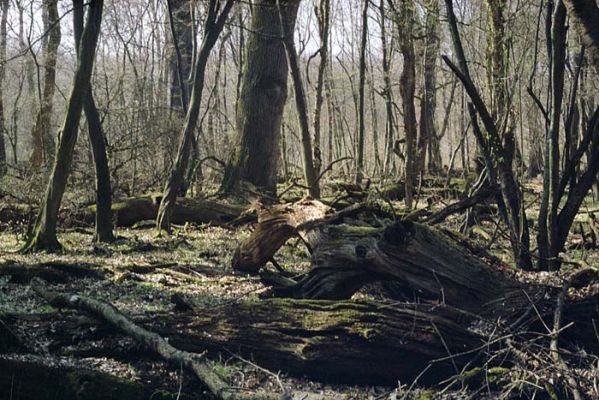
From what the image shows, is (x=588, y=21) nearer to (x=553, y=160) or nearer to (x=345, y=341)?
(x=553, y=160)

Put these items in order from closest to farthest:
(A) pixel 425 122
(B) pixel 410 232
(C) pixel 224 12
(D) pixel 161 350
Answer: (D) pixel 161 350
(B) pixel 410 232
(C) pixel 224 12
(A) pixel 425 122

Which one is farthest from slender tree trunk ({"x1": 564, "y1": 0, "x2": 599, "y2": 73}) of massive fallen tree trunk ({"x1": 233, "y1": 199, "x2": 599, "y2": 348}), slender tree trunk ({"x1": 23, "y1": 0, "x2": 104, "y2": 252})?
slender tree trunk ({"x1": 23, "y1": 0, "x2": 104, "y2": 252})

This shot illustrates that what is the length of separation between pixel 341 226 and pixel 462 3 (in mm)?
19289

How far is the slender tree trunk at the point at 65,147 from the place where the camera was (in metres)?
8.87

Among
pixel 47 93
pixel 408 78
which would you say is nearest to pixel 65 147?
pixel 408 78

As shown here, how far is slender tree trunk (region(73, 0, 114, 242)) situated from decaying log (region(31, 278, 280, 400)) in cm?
463

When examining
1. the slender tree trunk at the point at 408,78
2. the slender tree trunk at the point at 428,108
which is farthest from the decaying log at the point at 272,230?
the slender tree trunk at the point at 428,108

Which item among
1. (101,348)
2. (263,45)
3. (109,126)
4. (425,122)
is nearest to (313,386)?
(101,348)

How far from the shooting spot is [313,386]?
4.55 metres

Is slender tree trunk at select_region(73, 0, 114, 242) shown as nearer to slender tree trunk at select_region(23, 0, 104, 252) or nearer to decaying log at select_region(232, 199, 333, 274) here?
slender tree trunk at select_region(23, 0, 104, 252)

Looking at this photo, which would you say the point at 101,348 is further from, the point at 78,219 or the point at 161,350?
the point at 78,219

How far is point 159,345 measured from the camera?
4352mm

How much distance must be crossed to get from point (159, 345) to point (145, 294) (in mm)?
2362

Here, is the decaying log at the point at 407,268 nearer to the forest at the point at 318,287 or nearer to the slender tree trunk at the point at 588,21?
the forest at the point at 318,287
